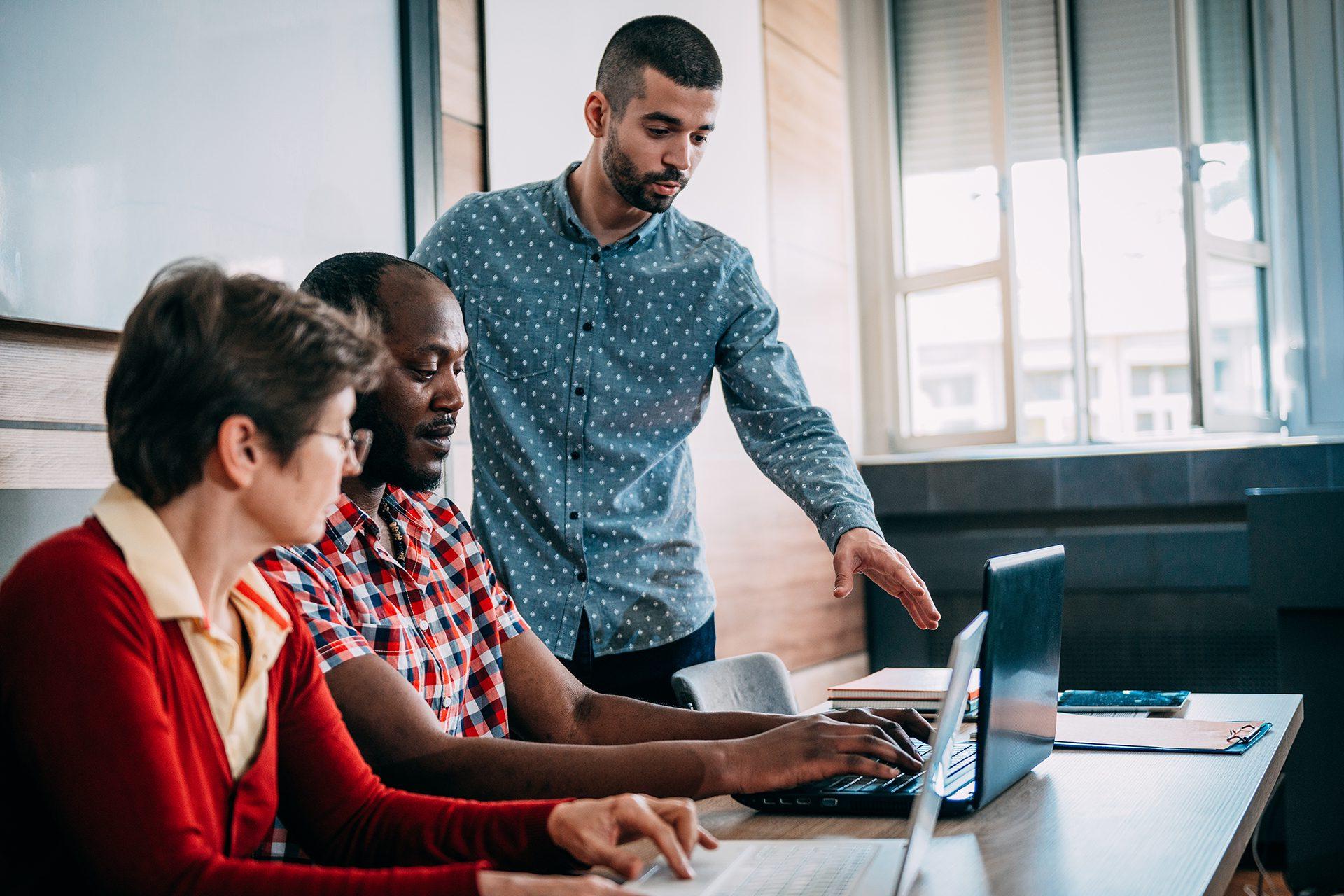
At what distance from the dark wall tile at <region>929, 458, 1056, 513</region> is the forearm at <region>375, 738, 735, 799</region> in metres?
3.28

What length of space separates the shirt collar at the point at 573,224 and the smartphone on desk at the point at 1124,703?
1.01 m

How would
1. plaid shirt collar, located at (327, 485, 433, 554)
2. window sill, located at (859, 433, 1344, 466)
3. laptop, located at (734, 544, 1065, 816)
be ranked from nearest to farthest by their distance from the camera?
laptop, located at (734, 544, 1065, 816) → plaid shirt collar, located at (327, 485, 433, 554) → window sill, located at (859, 433, 1344, 466)

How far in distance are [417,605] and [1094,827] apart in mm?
737

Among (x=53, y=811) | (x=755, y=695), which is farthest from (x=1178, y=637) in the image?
(x=53, y=811)

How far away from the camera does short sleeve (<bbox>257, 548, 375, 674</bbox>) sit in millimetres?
1165

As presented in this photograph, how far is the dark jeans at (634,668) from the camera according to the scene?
1.97m

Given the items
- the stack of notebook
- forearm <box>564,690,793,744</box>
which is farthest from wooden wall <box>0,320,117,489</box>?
the stack of notebook

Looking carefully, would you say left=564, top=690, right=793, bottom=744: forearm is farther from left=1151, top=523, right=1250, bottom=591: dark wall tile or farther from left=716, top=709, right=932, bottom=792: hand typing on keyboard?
left=1151, top=523, right=1250, bottom=591: dark wall tile

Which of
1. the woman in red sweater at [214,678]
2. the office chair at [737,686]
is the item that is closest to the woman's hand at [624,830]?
the woman in red sweater at [214,678]

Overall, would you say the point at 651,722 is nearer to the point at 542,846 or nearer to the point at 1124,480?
the point at 542,846

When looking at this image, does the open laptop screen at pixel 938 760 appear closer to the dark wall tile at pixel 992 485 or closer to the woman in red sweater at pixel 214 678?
the woman in red sweater at pixel 214 678

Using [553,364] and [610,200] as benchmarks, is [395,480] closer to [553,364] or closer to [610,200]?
[553,364]

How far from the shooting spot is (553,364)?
2.00 m

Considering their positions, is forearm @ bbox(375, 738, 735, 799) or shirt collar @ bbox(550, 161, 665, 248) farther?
shirt collar @ bbox(550, 161, 665, 248)
